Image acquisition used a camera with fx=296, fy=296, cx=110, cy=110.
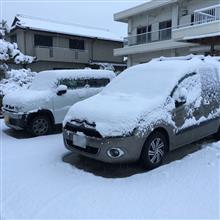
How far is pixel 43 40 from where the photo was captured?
25984mm

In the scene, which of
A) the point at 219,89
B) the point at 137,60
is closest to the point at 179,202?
the point at 219,89

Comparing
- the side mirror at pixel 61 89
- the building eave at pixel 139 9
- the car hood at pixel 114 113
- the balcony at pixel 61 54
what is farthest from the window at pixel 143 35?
the car hood at pixel 114 113

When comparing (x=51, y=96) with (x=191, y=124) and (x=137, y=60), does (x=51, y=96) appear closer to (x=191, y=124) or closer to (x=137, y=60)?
(x=191, y=124)

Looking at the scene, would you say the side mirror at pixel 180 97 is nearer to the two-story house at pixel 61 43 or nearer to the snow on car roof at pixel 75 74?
the snow on car roof at pixel 75 74

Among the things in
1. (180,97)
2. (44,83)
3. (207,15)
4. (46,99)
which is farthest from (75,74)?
(207,15)

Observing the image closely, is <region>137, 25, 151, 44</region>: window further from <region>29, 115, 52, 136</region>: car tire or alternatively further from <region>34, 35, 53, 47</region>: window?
<region>29, 115, 52, 136</region>: car tire

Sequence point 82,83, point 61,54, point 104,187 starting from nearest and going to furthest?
point 104,187, point 82,83, point 61,54

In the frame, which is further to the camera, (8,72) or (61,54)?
(61,54)

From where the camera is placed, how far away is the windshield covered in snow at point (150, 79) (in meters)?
5.32

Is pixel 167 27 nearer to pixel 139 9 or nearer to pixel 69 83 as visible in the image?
pixel 139 9

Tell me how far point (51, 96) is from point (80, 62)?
68.1ft

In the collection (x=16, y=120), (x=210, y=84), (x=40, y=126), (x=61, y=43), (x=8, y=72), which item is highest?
(x=61, y=43)

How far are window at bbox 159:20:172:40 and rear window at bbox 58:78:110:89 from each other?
516 inches

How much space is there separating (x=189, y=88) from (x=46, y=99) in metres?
3.76
